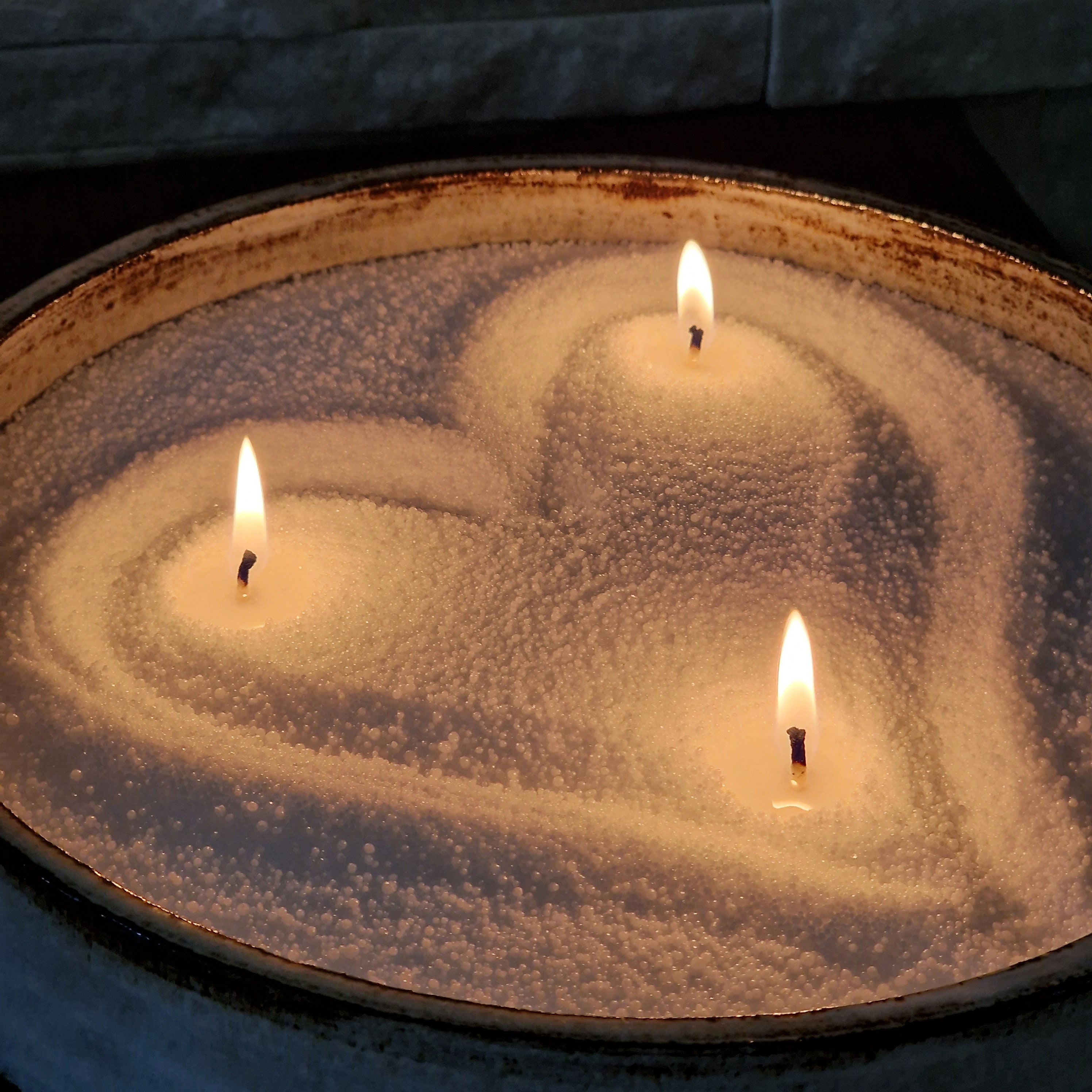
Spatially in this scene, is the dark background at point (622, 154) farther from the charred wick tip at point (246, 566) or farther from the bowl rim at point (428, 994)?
the bowl rim at point (428, 994)

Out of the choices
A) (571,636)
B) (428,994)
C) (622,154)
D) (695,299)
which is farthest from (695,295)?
(428,994)

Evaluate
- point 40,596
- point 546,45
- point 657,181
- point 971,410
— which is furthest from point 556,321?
point 546,45

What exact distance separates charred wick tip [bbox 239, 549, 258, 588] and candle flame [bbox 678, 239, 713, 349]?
0.93ft

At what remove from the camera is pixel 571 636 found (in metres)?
0.65

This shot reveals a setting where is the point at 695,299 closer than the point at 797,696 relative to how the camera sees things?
No

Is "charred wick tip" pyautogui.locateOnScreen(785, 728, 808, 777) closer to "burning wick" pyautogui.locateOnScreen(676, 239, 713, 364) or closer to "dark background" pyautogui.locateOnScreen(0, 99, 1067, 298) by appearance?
"burning wick" pyautogui.locateOnScreen(676, 239, 713, 364)

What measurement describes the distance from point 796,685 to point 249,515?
0.83 feet

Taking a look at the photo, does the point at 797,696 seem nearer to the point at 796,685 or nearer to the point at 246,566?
the point at 796,685

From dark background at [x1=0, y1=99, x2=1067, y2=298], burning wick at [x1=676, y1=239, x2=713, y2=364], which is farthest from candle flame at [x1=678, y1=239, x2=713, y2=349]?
dark background at [x1=0, y1=99, x2=1067, y2=298]

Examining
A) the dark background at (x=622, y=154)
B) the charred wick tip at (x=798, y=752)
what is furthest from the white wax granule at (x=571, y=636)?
the dark background at (x=622, y=154)

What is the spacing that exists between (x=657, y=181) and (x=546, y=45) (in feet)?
1.47

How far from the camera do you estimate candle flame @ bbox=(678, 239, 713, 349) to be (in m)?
0.81

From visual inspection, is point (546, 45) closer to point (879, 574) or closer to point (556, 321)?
point (556, 321)

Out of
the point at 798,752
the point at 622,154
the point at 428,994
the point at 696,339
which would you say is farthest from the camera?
the point at 622,154
